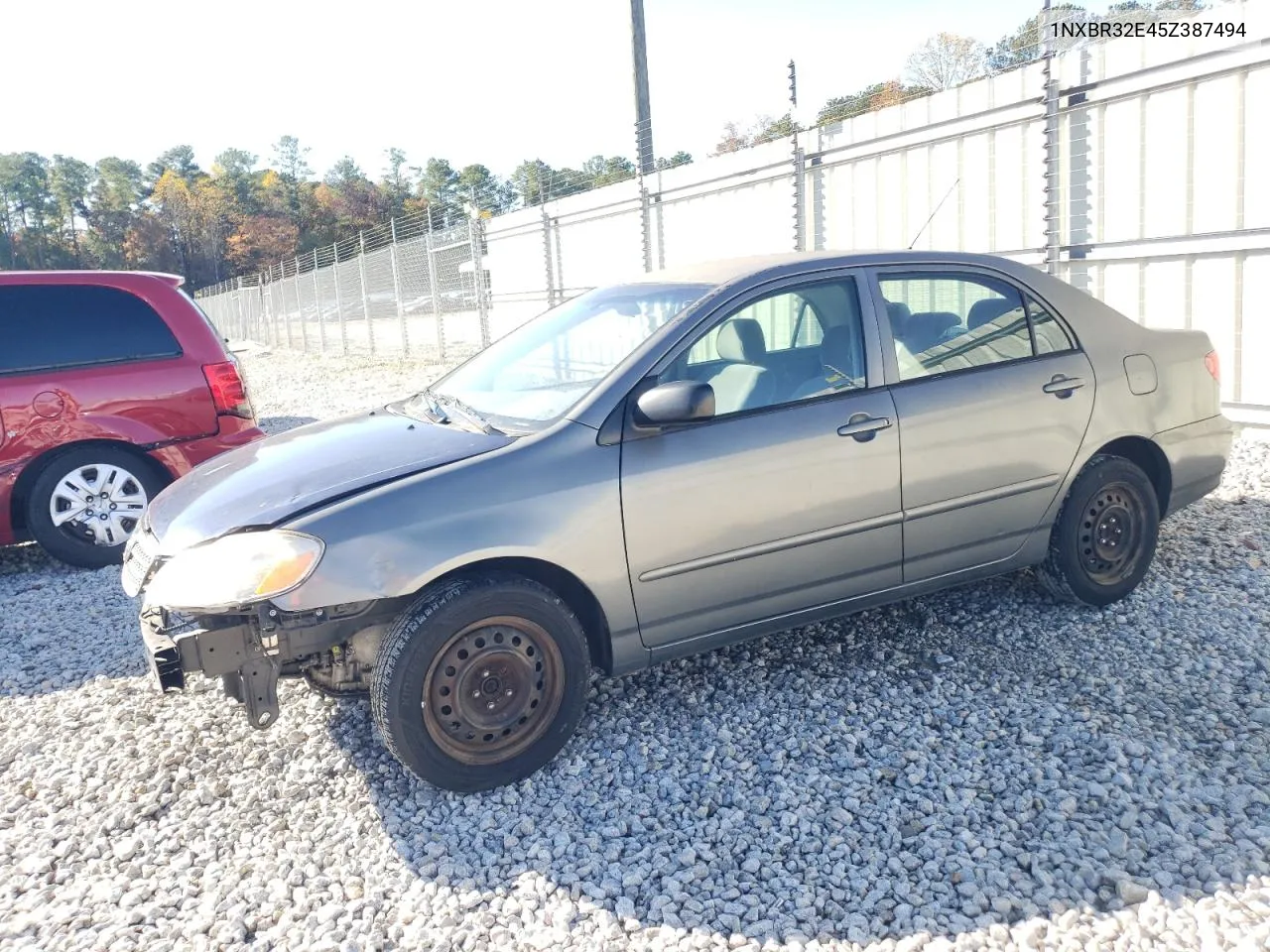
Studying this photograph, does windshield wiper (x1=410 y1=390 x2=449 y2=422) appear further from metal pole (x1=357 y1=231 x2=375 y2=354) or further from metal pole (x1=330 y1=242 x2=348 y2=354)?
metal pole (x1=330 y1=242 x2=348 y2=354)

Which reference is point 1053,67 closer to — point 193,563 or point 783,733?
point 783,733

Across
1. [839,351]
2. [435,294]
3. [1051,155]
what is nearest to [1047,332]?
[839,351]

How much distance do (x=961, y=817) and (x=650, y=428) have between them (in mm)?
1495

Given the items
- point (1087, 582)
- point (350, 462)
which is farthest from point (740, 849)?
point (1087, 582)

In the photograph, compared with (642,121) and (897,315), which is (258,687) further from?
(642,121)

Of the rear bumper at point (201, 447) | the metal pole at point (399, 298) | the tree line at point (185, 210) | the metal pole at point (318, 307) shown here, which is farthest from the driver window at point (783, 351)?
the tree line at point (185, 210)

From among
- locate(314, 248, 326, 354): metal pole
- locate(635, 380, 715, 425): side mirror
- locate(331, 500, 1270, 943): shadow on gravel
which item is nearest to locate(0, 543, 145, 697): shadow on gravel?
locate(331, 500, 1270, 943): shadow on gravel

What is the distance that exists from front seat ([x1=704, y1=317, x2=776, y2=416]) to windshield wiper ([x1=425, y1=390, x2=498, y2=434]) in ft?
2.59

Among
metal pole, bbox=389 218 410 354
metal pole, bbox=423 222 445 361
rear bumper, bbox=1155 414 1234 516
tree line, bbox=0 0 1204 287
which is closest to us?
rear bumper, bbox=1155 414 1234 516

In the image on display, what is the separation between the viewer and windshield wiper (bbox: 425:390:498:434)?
3621mm

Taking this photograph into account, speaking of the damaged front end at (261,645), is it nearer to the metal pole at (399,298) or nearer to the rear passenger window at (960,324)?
the rear passenger window at (960,324)

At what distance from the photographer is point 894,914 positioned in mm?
2621

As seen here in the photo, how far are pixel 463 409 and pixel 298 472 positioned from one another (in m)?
0.70

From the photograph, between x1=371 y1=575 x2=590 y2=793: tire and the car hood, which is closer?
x1=371 y1=575 x2=590 y2=793: tire
